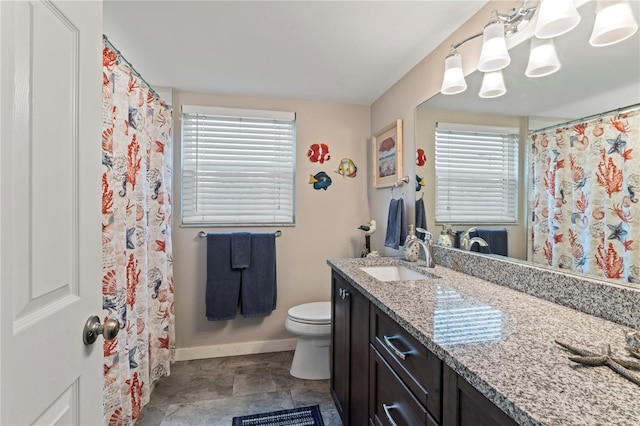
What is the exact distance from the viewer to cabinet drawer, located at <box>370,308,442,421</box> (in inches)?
31.9

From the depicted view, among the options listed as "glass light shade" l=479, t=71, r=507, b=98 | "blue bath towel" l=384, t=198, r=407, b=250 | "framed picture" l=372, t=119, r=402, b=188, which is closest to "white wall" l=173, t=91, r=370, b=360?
"framed picture" l=372, t=119, r=402, b=188

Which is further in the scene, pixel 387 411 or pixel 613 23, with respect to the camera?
pixel 387 411

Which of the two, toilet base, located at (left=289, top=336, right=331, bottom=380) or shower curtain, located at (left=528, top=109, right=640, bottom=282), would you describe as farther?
toilet base, located at (left=289, top=336, right=331, bottom=380)

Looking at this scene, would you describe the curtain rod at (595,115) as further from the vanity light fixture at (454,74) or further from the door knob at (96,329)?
the door knob at (96,329)

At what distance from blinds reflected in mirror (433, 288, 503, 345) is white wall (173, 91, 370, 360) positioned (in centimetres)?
162

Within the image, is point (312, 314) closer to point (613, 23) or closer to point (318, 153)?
point (318, 153)

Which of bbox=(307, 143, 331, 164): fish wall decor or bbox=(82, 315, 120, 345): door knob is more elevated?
bbox=(307, 143, 331, 164): fish wall decor

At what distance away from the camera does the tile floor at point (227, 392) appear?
71.1 inches

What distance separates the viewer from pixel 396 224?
212 cm

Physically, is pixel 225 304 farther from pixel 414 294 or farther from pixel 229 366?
pixel 414 294

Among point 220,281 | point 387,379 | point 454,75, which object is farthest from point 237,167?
point 387,379

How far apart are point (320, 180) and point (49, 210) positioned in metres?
2.17

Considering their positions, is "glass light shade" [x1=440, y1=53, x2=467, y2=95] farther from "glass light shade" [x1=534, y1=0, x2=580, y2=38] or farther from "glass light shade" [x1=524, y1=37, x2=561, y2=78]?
"glass light shade" [x1=534, y1=0, x2=580, y2=38]

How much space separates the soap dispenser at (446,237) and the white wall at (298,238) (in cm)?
99
